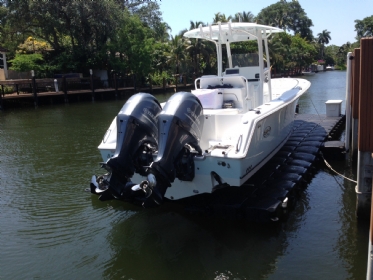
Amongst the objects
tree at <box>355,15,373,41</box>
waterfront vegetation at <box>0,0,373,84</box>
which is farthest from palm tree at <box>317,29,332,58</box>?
waterfront vegetation at <box>0,0,373,84</box>

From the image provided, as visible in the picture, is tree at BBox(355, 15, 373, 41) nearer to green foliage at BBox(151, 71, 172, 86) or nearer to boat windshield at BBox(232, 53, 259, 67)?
green foliage at BBox(151, 71, 172, 86)

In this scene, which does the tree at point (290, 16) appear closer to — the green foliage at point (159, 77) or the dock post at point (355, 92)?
the green foliage at point (159, 77)

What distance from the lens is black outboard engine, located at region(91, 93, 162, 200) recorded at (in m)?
5.45

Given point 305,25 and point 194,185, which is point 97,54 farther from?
point 305,25

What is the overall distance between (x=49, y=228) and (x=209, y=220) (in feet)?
8.57

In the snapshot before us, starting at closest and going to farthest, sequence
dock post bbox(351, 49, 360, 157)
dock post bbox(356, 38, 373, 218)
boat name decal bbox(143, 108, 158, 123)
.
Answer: dock post bbox(356, 38, 373, 218) → boat name decal bbox(143, 108, 158, 123) → dock post bbox(351, 49, 360, 157)

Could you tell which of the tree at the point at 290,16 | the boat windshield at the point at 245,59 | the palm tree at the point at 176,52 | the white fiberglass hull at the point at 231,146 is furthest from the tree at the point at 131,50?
the tree at the point at 290,16

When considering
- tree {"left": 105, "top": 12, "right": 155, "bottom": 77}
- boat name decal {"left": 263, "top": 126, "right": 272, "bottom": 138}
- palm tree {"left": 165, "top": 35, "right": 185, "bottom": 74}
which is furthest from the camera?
palm tree {"left": 165, "top": 35, "right": 185, "bottom": 74}

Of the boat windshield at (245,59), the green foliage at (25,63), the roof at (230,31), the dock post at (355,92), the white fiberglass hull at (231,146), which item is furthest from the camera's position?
the green foliage at (25,63)

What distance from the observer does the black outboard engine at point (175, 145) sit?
5.12 metres

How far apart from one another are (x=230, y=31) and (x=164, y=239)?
4744 millimetres

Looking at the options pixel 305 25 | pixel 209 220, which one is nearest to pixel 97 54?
pixel 209 220

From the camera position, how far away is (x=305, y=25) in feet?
300

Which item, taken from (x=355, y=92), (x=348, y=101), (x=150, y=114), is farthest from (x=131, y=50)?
(x=150, y=114)
